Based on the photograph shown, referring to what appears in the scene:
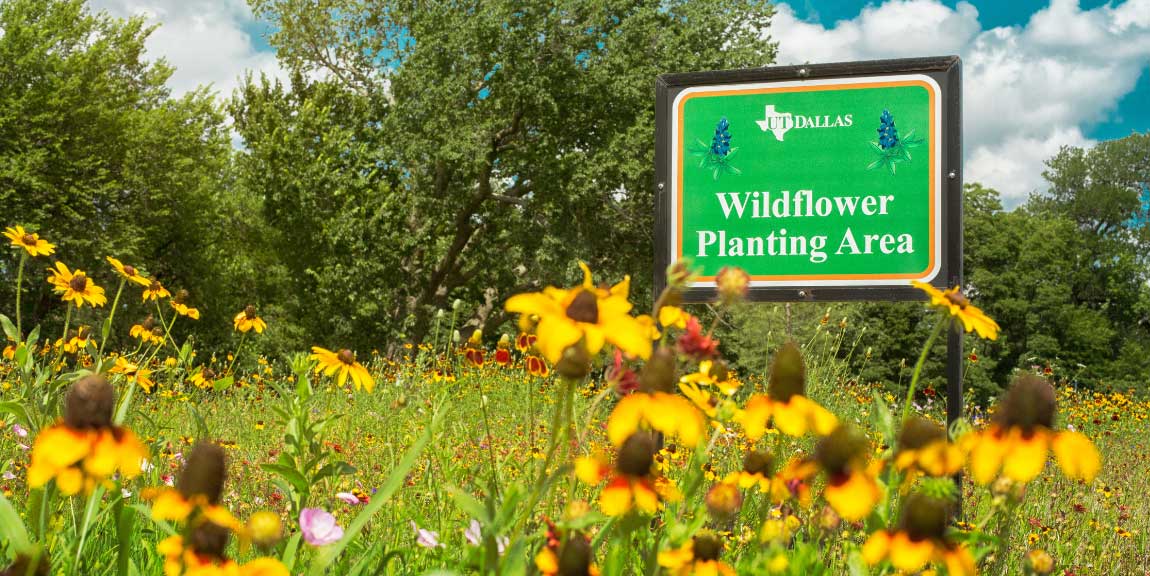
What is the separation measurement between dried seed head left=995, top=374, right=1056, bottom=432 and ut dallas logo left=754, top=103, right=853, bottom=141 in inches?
134

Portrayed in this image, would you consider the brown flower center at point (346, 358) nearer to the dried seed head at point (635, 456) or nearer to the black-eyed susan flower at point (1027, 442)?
the dried seed head at point (635, 456)

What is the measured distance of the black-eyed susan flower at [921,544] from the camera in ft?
2.95

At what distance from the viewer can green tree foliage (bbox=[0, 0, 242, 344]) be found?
17406mm

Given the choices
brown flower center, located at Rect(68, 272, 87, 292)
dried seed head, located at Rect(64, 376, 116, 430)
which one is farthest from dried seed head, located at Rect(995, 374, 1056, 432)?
brown flower center, located at Rect(68, 272, 87, 292)

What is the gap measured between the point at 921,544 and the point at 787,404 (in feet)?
0.69

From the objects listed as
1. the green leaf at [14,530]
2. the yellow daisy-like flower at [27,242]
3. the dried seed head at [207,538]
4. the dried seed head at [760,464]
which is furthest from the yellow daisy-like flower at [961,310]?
the yellow daisy-like flower at [27,242]

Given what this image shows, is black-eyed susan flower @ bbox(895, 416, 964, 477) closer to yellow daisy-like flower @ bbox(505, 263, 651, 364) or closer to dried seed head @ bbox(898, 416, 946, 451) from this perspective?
dried seed head @ bbox(898, 416, 946, 451)

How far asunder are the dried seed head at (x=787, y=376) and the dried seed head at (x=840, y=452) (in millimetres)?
83

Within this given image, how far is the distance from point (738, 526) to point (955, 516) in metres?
1.06

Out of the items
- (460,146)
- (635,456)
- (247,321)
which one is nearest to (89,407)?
(635,456)

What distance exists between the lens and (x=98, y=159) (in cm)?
1841

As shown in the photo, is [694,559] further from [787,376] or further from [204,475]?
[204,475]

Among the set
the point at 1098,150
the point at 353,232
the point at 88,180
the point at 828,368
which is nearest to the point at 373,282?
the point at 353,232

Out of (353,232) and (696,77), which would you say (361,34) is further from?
(696,77)
